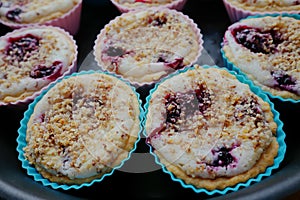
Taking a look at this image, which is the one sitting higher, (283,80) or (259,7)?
(259,7)

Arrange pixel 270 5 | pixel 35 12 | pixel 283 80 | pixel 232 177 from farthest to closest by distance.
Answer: pixel 35 12 < pixel 270 5 < pixel 283 80 < pixel 232 177

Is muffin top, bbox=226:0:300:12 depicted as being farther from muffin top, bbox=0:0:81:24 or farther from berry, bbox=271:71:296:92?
muffin top, bbox=0:0:81:24

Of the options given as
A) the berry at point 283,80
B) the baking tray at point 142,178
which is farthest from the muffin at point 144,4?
the berry at point 283,80

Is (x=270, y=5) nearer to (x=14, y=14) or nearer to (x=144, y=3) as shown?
(x=144, y=3)

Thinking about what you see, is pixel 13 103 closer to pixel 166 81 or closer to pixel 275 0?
pixel 166 81

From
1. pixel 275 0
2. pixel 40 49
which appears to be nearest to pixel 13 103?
pixel 40 49

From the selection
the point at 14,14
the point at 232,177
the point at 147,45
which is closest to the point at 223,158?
the point at 232,177

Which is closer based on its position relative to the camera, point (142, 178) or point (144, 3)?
point (142, 178)

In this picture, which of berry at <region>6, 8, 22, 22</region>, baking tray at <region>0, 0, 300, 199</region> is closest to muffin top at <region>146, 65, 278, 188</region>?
baking tray at <region>0, 0, 300, 199</region>
